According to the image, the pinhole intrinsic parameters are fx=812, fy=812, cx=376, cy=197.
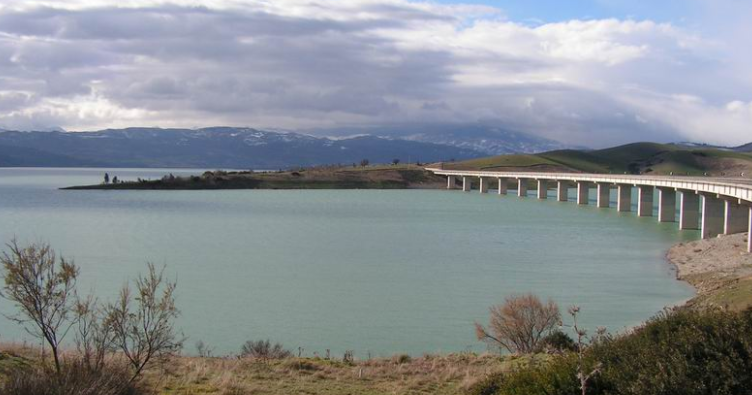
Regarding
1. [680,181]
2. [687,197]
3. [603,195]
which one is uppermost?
[680,181]

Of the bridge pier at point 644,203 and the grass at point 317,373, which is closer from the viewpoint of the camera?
the grass at point 317,373

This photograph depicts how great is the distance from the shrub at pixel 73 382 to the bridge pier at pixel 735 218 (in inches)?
1751

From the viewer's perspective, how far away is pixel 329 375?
15117mm

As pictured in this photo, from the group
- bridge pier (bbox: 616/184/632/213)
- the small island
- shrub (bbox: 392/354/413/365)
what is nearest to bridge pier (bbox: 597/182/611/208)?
bridge pier (bbox: 616/184/632/213)

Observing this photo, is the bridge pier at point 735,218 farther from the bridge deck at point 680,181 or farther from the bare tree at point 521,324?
the bare tree at point 521,324

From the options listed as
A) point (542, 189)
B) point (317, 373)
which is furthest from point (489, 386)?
point (542, 189)

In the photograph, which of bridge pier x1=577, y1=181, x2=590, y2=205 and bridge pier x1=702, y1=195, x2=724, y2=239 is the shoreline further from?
bridge pier x1=577, y1=181, x2=590, y2=205

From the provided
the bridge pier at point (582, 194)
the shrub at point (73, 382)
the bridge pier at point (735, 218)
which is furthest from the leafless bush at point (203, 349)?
the bridge pier at point (582, 194)

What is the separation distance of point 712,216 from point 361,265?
2828cm

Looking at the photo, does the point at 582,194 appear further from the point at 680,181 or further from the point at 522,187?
→ the point at 680,181

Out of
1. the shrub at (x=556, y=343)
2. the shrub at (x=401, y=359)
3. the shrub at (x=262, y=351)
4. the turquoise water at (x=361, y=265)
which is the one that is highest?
the shrub at (x=556, y=343)

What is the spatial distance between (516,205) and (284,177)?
162ft

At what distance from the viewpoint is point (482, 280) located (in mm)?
33406

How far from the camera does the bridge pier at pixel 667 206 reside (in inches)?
2724
